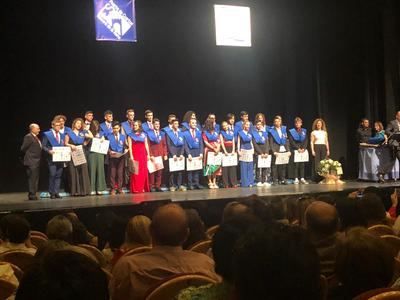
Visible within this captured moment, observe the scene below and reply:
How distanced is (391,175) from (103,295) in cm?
1112

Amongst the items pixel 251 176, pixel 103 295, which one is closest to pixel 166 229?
pixel 103 295

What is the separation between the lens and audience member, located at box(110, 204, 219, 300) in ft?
7.41

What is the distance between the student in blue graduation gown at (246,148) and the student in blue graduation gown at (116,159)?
2516 millimetres

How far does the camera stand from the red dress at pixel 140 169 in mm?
10094

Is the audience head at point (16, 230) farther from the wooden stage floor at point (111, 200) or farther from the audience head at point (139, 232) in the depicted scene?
the wooden stage floor at point (111, 200)

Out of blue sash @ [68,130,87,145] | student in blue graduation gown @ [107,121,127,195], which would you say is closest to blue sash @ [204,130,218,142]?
student in blue graduation gown @ [107,121,127,195]

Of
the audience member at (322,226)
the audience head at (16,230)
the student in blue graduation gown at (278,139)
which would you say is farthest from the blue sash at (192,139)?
the audience member at (322,226)

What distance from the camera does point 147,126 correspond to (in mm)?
10375

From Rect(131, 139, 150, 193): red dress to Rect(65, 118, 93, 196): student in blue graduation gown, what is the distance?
36.5 inches

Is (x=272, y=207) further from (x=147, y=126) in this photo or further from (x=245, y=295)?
(x=147, y=126)

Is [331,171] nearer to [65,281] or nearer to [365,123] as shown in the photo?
[365,123]

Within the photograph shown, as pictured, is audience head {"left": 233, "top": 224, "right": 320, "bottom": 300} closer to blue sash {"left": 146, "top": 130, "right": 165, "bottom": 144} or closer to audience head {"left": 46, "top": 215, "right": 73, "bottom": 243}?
audience head {"left": 46, "top": 215, "right": 73, "bottom": 243}

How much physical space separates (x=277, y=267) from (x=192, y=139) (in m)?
9.44

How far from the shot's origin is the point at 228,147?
1095cm
